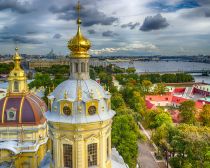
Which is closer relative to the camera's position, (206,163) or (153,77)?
(206,163)

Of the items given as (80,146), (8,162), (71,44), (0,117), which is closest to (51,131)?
(80,146)

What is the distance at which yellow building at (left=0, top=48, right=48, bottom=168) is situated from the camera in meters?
32.1

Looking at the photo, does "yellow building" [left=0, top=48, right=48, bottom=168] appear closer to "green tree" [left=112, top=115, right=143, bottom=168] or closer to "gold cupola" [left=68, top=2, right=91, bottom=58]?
"green tree" [left=112, top=115, right=143, bottom=168]

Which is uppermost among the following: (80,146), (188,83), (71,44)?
(71,44)

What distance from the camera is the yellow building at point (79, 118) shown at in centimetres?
1944

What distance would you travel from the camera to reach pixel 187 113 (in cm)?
5897

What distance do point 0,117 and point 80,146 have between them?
17847 millimetres

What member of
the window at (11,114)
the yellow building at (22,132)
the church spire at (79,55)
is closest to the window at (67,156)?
the church spire at (79,55)

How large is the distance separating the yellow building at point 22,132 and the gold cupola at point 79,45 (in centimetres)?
1588

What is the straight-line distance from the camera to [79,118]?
19.3 metres

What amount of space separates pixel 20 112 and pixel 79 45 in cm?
1706

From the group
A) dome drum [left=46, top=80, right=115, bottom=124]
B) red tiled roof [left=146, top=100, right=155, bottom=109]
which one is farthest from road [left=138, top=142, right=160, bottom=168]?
dome drum [left=46, top=80, right=115, bottom=124]

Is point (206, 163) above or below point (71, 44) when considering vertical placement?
below

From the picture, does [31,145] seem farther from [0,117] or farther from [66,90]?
[66,90]
